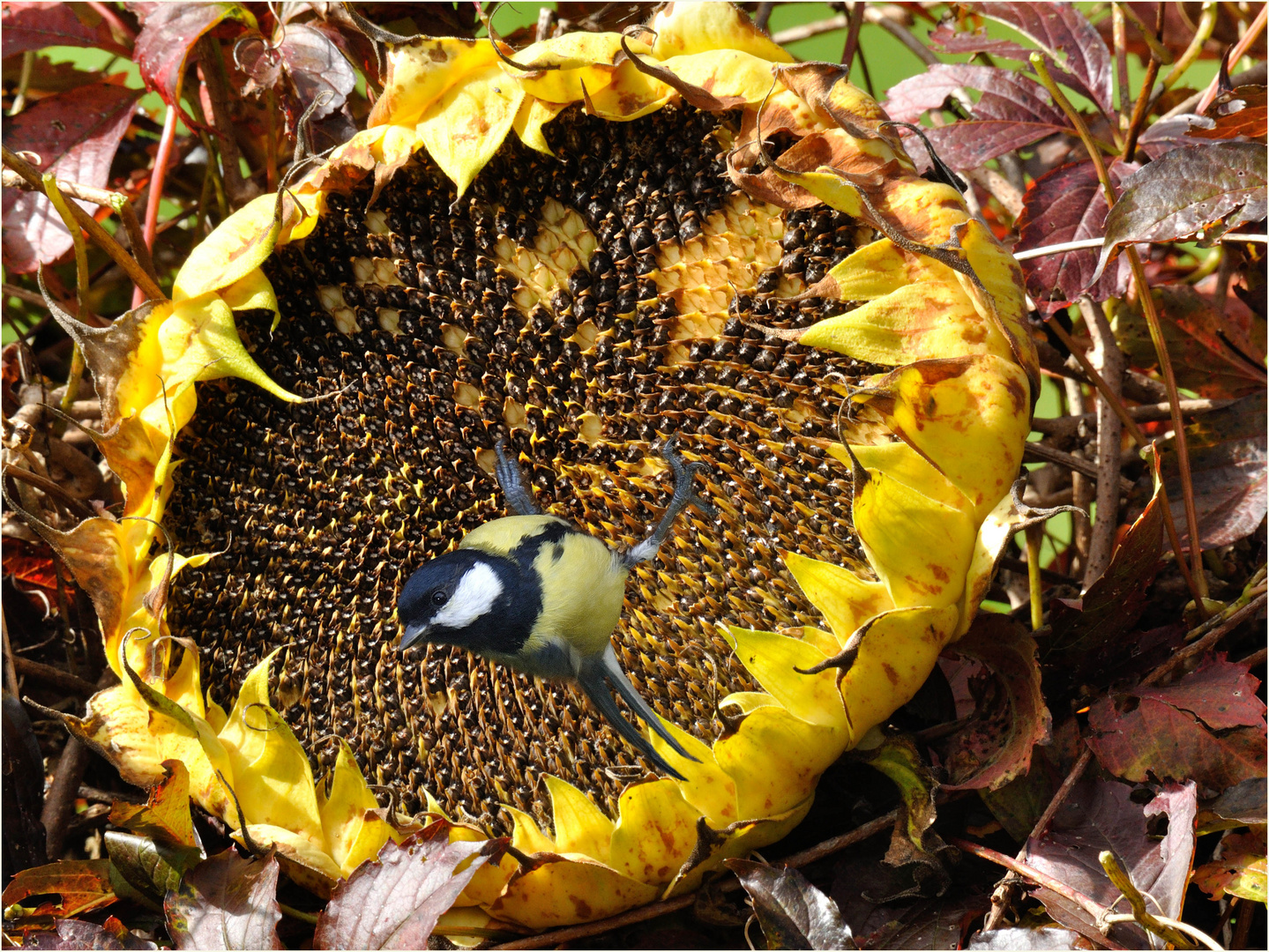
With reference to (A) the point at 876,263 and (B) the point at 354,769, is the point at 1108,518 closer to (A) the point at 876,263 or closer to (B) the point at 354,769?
(A) the point at 876,263

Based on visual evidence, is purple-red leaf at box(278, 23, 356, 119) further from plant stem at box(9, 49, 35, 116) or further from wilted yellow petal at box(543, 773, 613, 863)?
wilted yellow petal at box(543, 773, 613, 863)

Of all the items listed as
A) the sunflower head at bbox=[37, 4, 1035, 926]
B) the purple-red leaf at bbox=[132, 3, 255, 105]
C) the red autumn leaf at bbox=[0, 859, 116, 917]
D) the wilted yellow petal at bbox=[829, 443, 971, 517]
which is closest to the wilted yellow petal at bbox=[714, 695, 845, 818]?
the sunflower head at bbox=[37, 4, 1035, 926]

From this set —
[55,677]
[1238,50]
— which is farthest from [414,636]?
[1238,50]

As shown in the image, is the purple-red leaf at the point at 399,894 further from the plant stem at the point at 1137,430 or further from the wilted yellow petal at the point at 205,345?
the plant stem at the point at 1137,430

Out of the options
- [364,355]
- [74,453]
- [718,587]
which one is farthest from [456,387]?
[74,453]

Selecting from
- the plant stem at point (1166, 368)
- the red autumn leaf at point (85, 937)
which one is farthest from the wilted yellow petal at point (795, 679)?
the red autumn leaf at point (85, 937)

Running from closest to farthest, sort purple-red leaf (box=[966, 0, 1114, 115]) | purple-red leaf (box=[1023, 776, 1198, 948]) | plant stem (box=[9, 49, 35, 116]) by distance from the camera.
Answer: purple-red leaf (box=[1023, 776, 1198, 948]), purple-red leaf (box=[966, 0, 1114, 115]), plant stem (box=[9, 49, 35, 116])

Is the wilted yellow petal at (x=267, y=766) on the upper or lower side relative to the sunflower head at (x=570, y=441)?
lower
